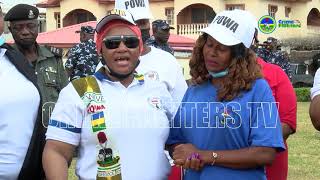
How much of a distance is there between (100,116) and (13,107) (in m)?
0.48

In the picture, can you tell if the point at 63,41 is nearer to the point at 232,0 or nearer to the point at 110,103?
the point at 232,0

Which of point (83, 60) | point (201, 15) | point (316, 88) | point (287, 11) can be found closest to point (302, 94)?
point (201, 15)

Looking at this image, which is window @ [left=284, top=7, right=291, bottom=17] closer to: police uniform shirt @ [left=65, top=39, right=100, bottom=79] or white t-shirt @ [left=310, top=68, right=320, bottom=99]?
police uniform shirt @ [left=65, top=39, right=100, bottom=79]

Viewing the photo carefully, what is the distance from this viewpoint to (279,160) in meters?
3.51

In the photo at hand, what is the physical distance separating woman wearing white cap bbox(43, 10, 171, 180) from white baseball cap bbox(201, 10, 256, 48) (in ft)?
1.33

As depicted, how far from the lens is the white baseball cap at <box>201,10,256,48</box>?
2783 mm

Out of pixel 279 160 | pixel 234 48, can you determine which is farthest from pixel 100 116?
pixel 279 160

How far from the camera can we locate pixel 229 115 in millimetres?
2693

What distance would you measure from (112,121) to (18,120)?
1.71 feet

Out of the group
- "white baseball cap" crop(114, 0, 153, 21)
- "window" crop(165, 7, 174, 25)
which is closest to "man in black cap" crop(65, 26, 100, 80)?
"white baseball cap" crop(114, 0, 153, 21)

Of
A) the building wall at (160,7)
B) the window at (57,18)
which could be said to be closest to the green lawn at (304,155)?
the building wall at (160,7)

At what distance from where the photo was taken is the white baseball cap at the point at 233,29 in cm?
278

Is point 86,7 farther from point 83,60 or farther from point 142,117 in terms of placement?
point 142,117

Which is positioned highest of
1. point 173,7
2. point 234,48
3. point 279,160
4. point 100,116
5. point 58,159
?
point 173,7
